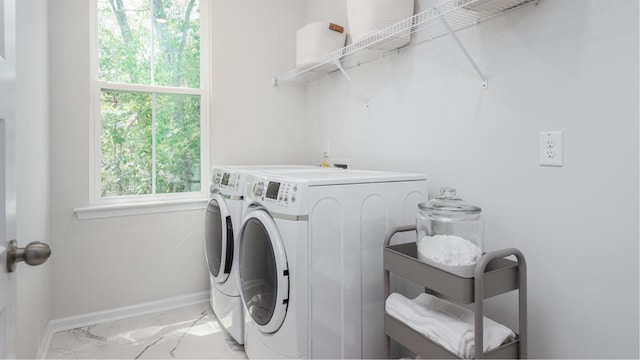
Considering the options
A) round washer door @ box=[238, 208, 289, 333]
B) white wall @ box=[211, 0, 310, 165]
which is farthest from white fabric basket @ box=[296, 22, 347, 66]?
round washer door @ box=[238, 208, 289, 333]

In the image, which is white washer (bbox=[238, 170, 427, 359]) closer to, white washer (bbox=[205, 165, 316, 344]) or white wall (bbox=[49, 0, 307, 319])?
white washer (bbox=[205, 165, 316, 344])

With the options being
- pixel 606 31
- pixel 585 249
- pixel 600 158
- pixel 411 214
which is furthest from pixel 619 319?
pixel 606 31

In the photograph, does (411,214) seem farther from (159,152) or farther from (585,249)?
(159,152)

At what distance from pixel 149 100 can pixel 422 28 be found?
1852 millimetres

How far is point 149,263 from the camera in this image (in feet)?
8.28

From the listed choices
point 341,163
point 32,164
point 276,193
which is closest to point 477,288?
point 276,193

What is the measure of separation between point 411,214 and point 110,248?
6.42ft

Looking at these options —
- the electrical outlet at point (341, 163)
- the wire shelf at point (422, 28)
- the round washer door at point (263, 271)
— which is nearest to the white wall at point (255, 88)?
the wire shelf at point (422, 28)

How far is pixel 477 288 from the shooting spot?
108 centimetres

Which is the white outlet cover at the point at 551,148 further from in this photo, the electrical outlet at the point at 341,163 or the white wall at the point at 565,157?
the electrical outlet at the point at 341,163

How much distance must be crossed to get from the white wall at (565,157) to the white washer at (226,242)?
102 centimetres

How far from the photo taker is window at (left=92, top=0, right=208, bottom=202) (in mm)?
2422

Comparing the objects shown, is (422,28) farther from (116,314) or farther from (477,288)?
(116,314)

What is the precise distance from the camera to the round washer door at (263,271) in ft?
4.83
